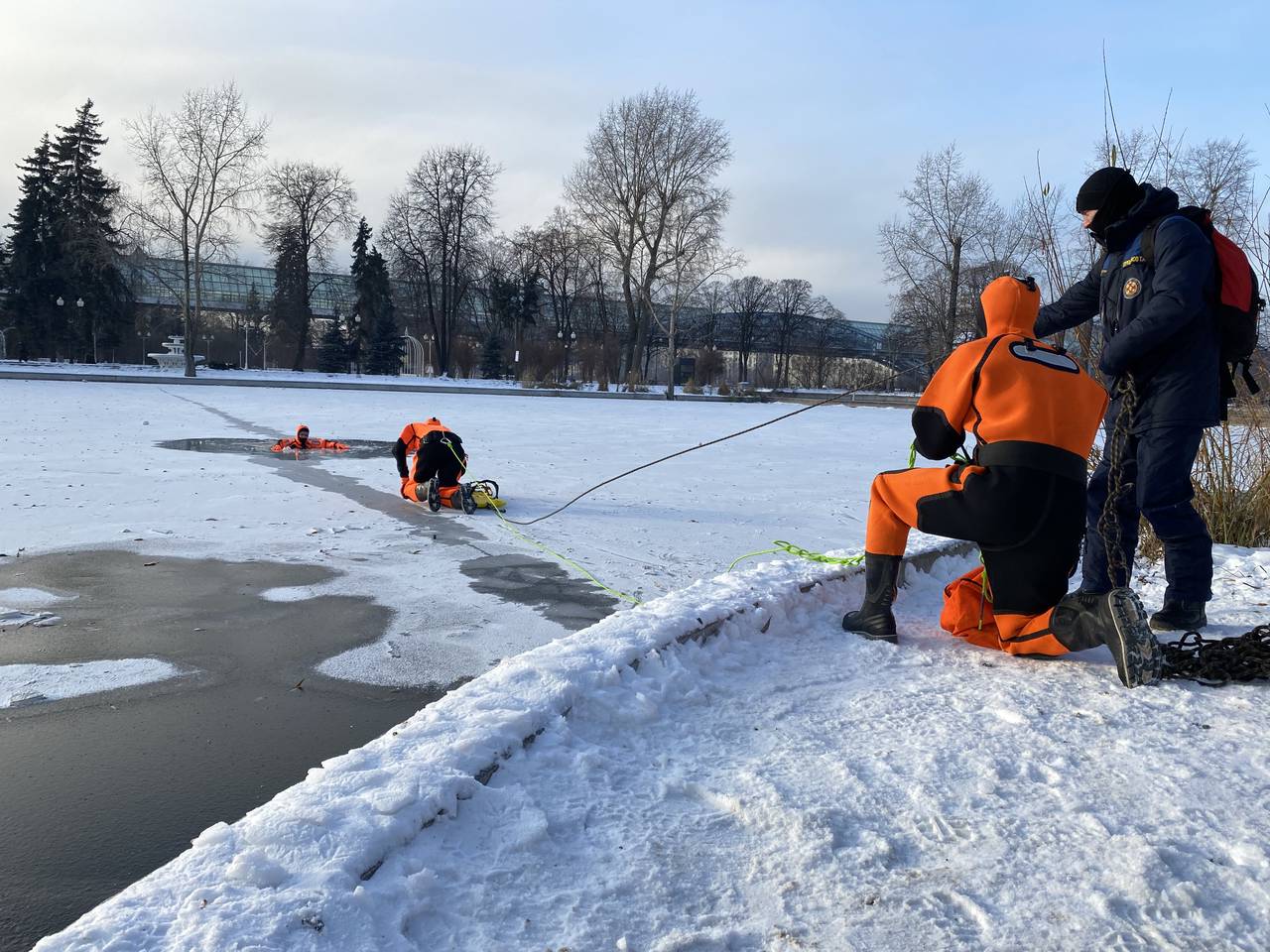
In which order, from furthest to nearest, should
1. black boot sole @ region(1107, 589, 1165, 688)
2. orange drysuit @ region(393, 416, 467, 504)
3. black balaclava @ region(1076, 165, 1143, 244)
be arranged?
1. orange drysuit @ region(393, 416, 467, 504)
2. black balaclava @ region(1076, 165, 1143, 244)
3. black boot sole @ region(1107, 589, 1165, 688)

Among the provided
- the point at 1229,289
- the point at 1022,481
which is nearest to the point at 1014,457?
the point at 1022,481

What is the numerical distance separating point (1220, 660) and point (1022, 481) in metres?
1.01

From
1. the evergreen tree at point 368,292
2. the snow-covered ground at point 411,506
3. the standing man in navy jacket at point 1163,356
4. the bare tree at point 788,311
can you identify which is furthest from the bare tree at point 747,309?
the standing man in navy jacket at point 1163,356

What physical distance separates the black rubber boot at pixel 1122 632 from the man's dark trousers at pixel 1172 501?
0.76m

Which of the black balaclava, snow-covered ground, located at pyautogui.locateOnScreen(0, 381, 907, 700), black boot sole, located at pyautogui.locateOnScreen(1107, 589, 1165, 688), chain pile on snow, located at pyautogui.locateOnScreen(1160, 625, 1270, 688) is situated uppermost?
the black balaclava

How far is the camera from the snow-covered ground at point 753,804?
183 centimetres

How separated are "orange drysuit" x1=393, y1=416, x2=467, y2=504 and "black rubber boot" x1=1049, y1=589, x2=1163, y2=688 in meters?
5.62

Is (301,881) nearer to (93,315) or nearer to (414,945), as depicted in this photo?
(414,945)

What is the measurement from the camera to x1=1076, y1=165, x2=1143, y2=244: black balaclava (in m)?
3.81

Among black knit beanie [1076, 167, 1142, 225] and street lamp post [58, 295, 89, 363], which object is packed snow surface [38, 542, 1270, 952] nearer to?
black knit beanie [1076, 167, 1142, 225]

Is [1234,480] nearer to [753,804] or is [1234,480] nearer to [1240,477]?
[1240,477]

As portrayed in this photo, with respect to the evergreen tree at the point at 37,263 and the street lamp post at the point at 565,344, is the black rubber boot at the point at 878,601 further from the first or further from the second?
the evergreen tree at the point at 37,263

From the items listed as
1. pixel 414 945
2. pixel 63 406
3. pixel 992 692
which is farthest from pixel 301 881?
pixel 63 406

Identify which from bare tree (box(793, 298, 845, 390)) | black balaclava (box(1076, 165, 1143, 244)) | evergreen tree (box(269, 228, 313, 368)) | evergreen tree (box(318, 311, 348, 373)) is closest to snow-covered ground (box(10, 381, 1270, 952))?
black balaclava (box(1076, 165, 1143, 244))
